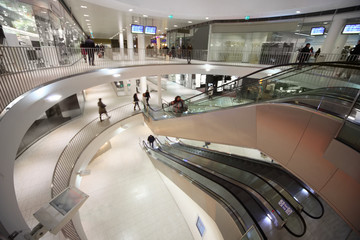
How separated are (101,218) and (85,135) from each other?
435 centimetres

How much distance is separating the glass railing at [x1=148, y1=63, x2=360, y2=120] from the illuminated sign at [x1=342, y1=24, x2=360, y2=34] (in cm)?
804


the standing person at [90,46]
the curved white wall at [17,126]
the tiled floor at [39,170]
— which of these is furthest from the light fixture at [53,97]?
the standing person at [90,46]

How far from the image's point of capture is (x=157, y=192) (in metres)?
9.67

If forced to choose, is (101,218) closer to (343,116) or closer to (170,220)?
(170,220)

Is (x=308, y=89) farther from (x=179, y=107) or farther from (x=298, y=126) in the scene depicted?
(x=179, y=107)

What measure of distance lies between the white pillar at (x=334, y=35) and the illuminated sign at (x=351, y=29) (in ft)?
3.36

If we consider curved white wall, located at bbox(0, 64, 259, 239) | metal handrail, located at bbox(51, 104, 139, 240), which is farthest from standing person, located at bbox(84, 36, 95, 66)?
metal handrail, located at bbox(51, 104, 139, 240)

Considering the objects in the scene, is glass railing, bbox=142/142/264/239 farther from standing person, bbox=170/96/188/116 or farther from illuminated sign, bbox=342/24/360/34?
illuminated sign, bbox=342/24/360/34

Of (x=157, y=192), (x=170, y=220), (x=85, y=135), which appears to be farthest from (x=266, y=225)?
(x=85, y=135)

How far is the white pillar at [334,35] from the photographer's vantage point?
33.8 feet

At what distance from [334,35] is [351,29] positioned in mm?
1331

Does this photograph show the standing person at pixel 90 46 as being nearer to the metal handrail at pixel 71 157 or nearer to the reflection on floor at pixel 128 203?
the metal handrail at pixel 71 157

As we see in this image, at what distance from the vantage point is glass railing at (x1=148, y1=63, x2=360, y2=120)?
11.2 ft

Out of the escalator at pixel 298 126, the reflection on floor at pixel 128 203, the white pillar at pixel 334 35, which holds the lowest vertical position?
the reflection on floor at pixel 128 203
